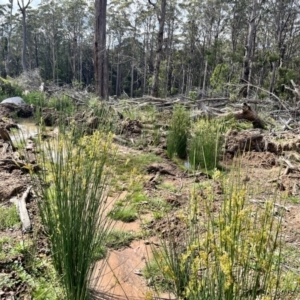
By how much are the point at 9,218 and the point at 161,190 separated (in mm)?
1534

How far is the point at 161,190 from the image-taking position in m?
3.54

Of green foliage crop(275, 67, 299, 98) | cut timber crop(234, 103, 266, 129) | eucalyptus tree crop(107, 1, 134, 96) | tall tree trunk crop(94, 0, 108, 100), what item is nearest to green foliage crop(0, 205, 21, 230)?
cut timber crop(234, 103, 266, 129)

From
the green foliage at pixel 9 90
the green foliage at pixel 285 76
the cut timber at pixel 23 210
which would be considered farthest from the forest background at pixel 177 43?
the cut timber at pixel 23 210

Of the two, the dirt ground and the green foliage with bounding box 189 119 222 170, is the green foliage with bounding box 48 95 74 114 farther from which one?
the green foliage with bounding box 189 119 222 170

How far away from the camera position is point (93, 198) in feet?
5.25

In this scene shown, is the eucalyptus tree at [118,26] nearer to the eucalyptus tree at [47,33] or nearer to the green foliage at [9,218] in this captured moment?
the eucalyptus tree at [47,33]

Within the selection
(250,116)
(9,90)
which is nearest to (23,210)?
(250,116)

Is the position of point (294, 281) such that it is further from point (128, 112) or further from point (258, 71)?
point (258, 71)

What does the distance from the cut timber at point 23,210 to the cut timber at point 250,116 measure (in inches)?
157

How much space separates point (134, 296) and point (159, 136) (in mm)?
3953

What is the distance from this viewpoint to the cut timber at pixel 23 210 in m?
2.38

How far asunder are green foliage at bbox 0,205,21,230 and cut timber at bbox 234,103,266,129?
4264 mm

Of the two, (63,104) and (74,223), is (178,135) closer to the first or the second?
(63,104)

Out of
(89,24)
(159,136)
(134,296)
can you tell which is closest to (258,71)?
(89,24)
